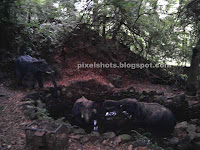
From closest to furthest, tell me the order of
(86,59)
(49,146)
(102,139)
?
(49,146)
(102,139)
(86,59)

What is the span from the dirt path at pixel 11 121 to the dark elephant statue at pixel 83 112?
122 centimetres

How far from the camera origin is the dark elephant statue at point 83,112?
4.16m

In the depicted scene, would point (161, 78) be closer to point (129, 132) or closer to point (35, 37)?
point (129, 132)

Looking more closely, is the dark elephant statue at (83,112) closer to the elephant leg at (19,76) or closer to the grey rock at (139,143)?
the grey rock at (139,143)

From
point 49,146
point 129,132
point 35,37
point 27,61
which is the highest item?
point 35,37

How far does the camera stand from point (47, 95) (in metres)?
5.37

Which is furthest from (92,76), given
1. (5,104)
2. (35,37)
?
(5,104)

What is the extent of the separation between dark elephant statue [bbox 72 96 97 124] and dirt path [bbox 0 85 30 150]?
1.22 meters

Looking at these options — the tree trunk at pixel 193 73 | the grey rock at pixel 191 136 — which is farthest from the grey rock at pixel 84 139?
the tree trunk at pixel 193 73

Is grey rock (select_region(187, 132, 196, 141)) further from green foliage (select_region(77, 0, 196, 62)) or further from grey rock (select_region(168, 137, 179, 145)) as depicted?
green foliage (select_region(77, 0, 196, 62))

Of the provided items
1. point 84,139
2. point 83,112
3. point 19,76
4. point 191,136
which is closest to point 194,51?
point 191,136

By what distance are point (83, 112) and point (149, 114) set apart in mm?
1665

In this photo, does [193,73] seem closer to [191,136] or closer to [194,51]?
[194,51]

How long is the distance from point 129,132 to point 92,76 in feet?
13.9
